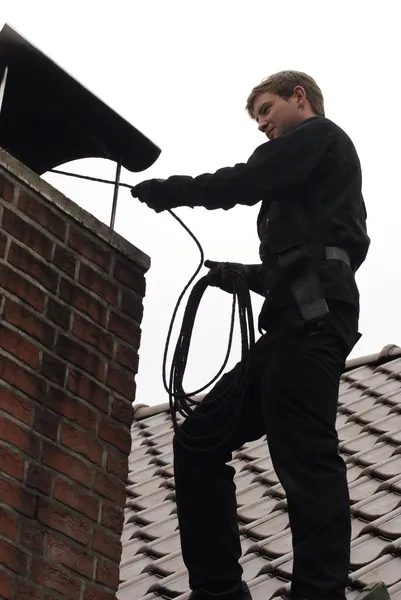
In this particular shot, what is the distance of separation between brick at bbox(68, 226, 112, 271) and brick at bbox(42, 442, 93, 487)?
2.58 feet

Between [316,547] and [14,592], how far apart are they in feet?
3.23

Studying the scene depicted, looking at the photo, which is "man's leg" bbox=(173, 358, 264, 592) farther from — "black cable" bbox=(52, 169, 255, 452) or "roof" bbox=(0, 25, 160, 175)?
"roof" bbox=(0, 25, 160, 175)

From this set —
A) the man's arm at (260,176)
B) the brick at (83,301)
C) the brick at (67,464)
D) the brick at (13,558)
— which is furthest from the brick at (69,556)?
the man's arm at (260,176)

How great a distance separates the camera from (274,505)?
6.19 meters

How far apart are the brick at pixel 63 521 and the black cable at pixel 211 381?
18.6 inches

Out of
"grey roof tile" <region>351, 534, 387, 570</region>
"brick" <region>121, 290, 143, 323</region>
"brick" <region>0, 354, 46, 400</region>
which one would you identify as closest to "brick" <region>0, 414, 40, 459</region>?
"brick" <region>0, 354, 46, 400</region>

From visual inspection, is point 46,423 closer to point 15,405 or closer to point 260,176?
point 15,405

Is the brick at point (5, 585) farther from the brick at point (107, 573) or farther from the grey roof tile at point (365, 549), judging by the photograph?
the grey roof tile at point (365, 549)

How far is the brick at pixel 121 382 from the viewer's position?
15.7 ft

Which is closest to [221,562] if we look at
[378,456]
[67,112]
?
[67,112]

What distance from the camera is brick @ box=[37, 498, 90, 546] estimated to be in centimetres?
434

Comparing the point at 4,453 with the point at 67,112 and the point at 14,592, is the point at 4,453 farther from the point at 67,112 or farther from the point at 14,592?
the point at 67,112

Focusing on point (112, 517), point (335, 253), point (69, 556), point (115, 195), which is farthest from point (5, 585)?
point (115, 195)

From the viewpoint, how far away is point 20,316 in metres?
4.47
